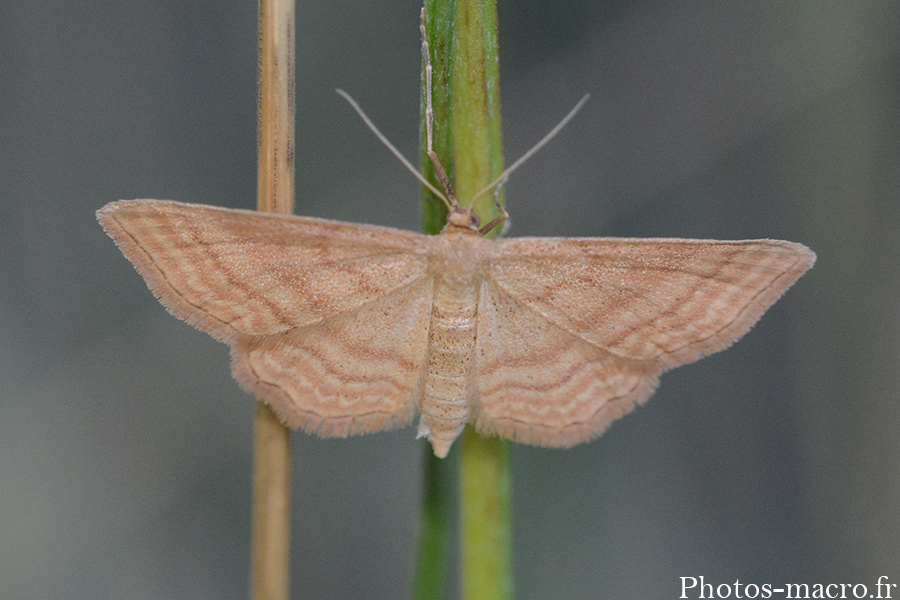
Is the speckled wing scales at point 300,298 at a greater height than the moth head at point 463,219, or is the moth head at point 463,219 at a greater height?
the moth head at point 463,219

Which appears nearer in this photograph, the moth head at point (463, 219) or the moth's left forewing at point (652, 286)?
the moth head at point (463, 219)

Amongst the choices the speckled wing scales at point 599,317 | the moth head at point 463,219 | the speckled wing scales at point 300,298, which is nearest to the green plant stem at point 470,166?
the moth head at point 463,219

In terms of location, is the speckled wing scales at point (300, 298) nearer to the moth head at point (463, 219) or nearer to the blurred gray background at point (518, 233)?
the moth head at point (463, 219)

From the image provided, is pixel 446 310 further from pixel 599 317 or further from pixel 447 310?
pixel 599 317

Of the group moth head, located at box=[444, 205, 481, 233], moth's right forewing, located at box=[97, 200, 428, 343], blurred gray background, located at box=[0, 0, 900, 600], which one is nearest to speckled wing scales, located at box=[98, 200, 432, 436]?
moth's right forewing, located at box=[97, 200, 428, 343]

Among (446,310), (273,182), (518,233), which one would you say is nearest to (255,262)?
(273,182)

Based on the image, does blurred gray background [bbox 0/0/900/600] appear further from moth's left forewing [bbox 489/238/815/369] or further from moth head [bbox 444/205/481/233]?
moth head [bbox 444/205/481/233]
